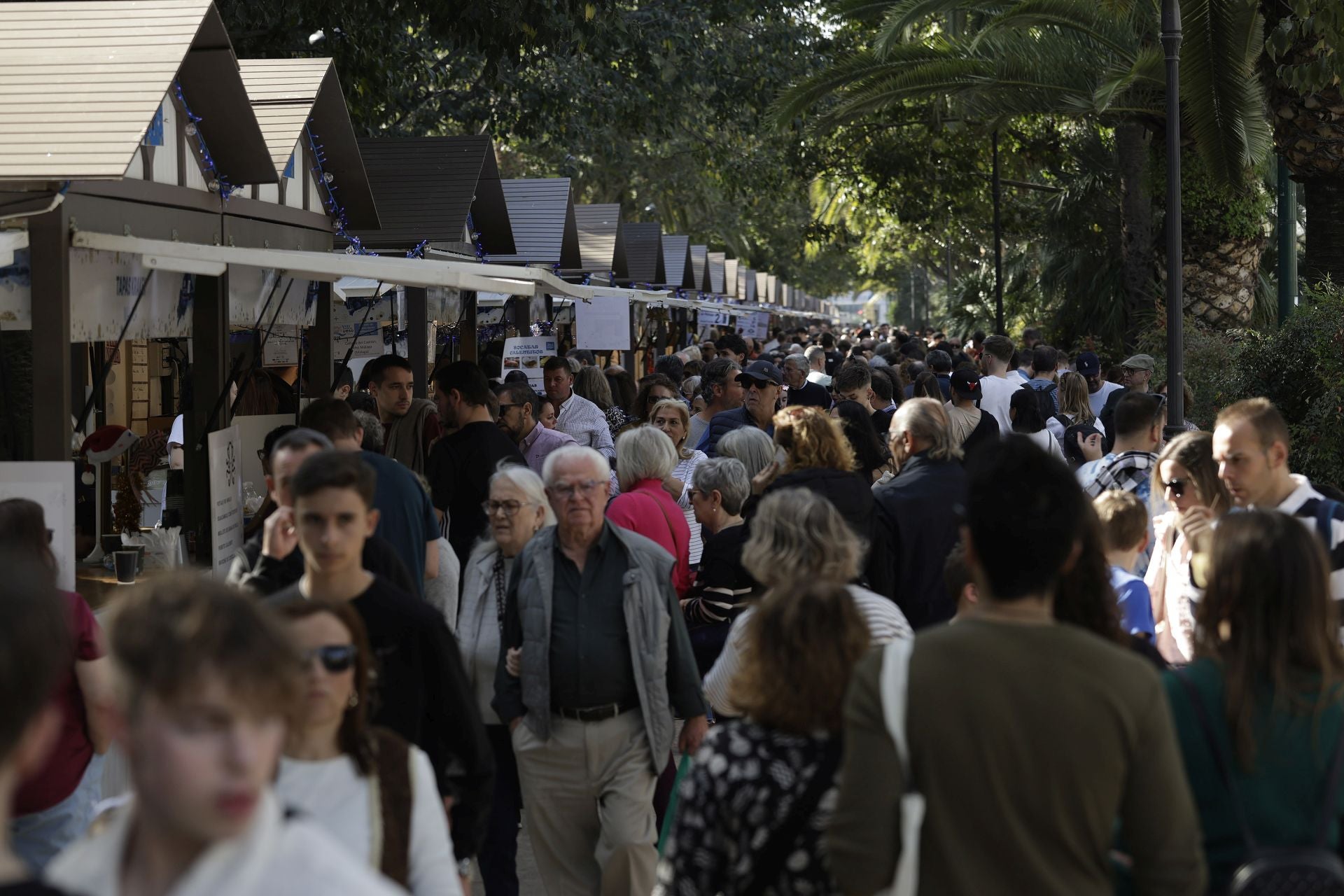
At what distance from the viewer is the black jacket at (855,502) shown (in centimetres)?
599

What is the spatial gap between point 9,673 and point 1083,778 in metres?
1.85

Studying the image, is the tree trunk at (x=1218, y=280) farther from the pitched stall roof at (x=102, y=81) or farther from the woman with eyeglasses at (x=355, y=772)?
the woman with eyeglasses at (x=355, y=772)

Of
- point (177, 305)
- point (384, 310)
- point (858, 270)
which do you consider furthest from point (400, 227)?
point (858, 270)

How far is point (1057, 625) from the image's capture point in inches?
113

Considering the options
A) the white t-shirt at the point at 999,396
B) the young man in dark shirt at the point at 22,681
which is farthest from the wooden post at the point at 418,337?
the young man in dark shirt at the point at 22,681

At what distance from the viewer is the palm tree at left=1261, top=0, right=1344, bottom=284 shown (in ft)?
41.7

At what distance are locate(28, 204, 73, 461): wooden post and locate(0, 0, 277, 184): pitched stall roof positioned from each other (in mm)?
390

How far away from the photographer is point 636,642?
5.01 metres

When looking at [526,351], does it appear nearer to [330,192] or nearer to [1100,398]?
[330,192]

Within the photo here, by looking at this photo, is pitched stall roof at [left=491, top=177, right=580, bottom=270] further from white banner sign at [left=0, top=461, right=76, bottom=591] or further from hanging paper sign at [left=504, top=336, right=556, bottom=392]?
white banner sign at [left=0, top=461, right=76, bottom=591]

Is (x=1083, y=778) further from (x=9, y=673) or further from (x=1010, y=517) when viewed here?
(x=9, y=673)

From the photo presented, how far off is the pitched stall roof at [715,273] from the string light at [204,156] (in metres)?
29.3

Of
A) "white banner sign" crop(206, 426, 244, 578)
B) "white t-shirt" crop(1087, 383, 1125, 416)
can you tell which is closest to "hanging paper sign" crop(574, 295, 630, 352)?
A: "white t-shirt" crop(1087, 383, 1125, 416)

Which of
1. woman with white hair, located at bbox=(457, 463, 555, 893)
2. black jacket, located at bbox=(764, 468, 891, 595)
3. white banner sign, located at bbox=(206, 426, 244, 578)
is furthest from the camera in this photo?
white banner sign, located at bbox=(206, 426, 244, 578)
